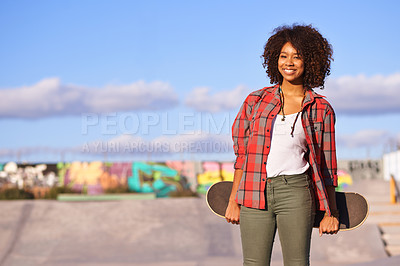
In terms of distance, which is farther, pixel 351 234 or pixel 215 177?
pixel 215 177

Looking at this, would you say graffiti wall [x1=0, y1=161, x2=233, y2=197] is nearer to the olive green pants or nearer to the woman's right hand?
the woman's right hand

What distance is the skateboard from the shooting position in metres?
2.87

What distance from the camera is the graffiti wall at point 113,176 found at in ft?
75.9

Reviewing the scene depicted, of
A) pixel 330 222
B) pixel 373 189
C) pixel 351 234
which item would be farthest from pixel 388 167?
pixel 330 222

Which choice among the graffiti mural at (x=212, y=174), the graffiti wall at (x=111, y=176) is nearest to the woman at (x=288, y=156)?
the graffiti wall at (x=111, y=176)

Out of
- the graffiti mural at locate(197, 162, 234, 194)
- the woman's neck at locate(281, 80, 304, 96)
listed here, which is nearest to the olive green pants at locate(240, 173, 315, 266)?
the woman's neck at locate(281, 80, 304, 96)

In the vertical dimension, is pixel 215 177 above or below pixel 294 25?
below

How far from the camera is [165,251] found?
10.8 m

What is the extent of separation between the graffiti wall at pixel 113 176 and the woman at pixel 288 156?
20.3 m

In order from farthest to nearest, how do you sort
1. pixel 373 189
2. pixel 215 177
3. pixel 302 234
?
pixel 215 177, pixel 373 189, pixel 302 234

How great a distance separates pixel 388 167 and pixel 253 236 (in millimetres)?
26822

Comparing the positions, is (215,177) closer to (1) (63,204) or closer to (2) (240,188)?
(1) (63,204)

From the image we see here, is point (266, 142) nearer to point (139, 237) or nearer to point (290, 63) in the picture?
point (290, 63)

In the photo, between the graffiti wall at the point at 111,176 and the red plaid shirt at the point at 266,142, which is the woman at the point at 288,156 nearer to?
the red plaid shirt at the point at 266,142
